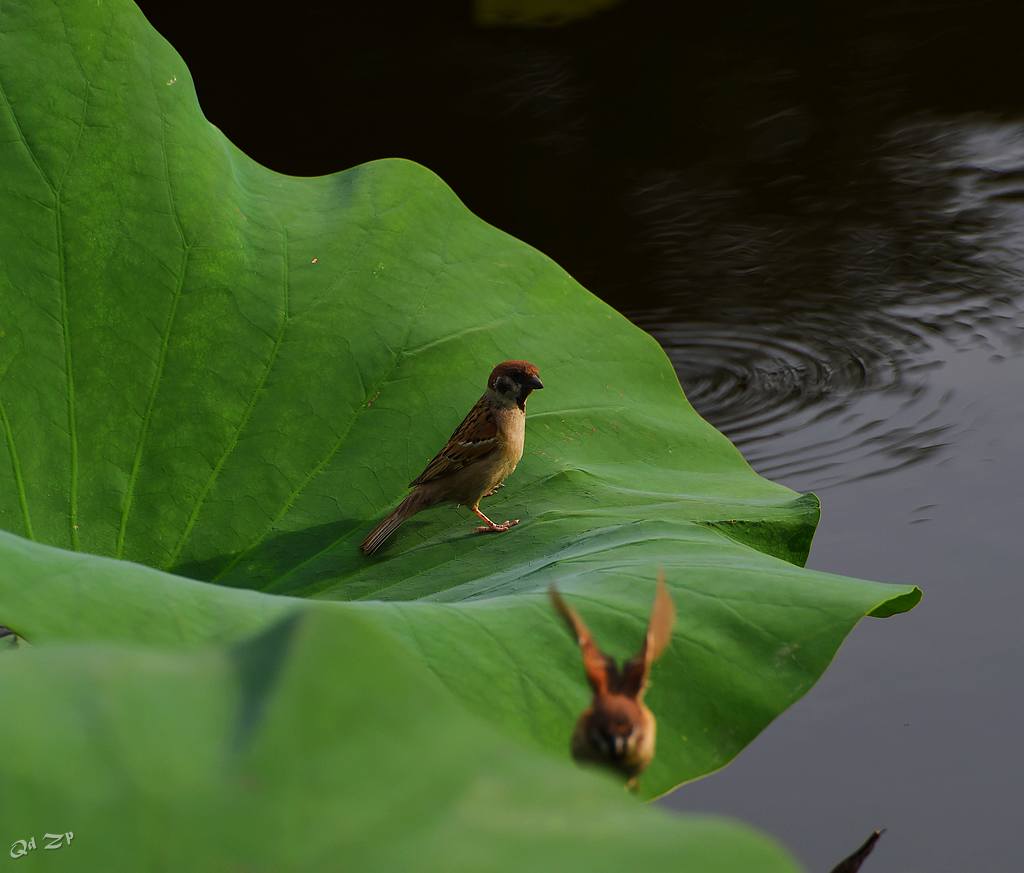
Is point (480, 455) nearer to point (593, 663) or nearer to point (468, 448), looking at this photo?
point (468, 448)

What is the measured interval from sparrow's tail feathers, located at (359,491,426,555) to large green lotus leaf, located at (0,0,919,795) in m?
0.02

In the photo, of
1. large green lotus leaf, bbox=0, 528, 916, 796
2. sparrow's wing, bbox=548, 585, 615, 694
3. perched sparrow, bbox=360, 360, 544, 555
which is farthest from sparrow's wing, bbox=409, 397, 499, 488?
sparrow's wing, bbox=548, 585, 615, 694

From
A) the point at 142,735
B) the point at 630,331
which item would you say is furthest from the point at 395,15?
the point at 142,735

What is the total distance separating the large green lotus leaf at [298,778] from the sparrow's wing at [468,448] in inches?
44.0

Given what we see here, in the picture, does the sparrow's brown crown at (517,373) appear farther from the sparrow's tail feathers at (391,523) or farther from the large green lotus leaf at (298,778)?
the large green lotus leaf at (298,778)

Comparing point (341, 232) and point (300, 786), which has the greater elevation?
point (300, 786)

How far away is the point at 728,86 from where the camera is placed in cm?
380

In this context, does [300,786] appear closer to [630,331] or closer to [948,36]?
[630,331]

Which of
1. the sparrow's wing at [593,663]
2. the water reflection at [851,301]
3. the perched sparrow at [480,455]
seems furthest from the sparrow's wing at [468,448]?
the sparrow's wing at [593,663]

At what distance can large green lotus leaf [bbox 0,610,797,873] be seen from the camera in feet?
1.90

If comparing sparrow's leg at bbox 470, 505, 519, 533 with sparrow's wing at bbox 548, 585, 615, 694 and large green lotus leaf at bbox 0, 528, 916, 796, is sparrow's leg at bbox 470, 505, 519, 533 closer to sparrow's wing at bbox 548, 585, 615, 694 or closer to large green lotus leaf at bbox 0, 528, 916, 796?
large green lotus leaf at bbox 0, 528, 916, 796

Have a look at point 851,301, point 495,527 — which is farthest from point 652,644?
point 851,301

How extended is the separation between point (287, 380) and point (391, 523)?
0.23 meters

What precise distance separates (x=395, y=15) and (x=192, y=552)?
319cm
